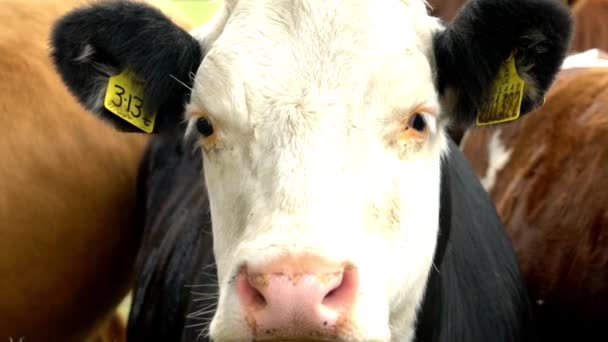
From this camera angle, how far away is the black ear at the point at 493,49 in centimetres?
275

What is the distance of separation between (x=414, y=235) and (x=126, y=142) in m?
2.05

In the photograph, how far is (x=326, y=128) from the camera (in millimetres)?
2521

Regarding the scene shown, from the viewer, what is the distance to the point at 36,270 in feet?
13.5

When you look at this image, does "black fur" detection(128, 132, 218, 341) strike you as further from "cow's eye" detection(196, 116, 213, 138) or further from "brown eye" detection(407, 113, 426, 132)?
"brown eye" detection(407, 113, 426, 132)

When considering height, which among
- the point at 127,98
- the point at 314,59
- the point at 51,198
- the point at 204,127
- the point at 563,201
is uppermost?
the point at 314,59

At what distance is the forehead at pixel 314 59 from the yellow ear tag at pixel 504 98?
219 mm

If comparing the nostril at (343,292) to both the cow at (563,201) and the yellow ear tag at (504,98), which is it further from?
the cow at (563,201)

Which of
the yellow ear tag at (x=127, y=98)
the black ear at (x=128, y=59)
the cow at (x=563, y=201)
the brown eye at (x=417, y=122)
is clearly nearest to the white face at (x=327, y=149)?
the brown eye at (x=417, y=122)

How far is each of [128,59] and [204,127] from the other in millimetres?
326

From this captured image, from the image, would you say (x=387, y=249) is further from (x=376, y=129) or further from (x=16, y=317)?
(x=16, y=317)

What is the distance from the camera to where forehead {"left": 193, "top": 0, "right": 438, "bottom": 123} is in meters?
2.60

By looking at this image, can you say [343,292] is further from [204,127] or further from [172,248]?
[172,248]

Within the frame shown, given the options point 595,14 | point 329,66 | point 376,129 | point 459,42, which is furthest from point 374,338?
point 595,14

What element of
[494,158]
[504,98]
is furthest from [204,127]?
[494,158]
